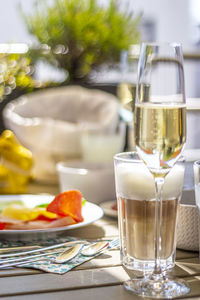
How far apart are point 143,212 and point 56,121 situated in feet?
4.06

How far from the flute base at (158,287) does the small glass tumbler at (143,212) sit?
0.07m

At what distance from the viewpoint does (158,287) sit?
78 cm

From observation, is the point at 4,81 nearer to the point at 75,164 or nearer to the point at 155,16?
the point at 75,164

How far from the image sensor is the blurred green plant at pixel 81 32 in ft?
10.5

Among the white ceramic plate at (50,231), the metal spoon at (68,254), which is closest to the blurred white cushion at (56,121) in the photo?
the white ceramic plate at (50,231)

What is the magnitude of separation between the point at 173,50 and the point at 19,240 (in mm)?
487

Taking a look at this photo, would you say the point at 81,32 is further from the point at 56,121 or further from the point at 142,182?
the point at 142,182

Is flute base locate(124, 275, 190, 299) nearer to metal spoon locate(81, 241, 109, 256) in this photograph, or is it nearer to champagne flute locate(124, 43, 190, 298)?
champagne flute locate(124, 43, 190, 298)

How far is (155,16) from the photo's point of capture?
1101 centimetres

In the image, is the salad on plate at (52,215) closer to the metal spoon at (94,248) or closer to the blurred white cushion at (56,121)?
the metal spoon at (94,248)

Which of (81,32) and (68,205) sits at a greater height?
(81,32)

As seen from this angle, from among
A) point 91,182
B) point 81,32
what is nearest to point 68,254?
point 91,182

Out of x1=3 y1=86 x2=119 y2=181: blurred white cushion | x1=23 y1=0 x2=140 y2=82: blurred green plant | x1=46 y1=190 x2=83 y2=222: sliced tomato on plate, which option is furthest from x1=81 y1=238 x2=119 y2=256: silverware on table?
x1=23 y1=0 x2=140 y2=82: blurred green plant

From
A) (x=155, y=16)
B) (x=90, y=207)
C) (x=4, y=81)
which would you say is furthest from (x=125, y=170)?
(x=155, y=16)
